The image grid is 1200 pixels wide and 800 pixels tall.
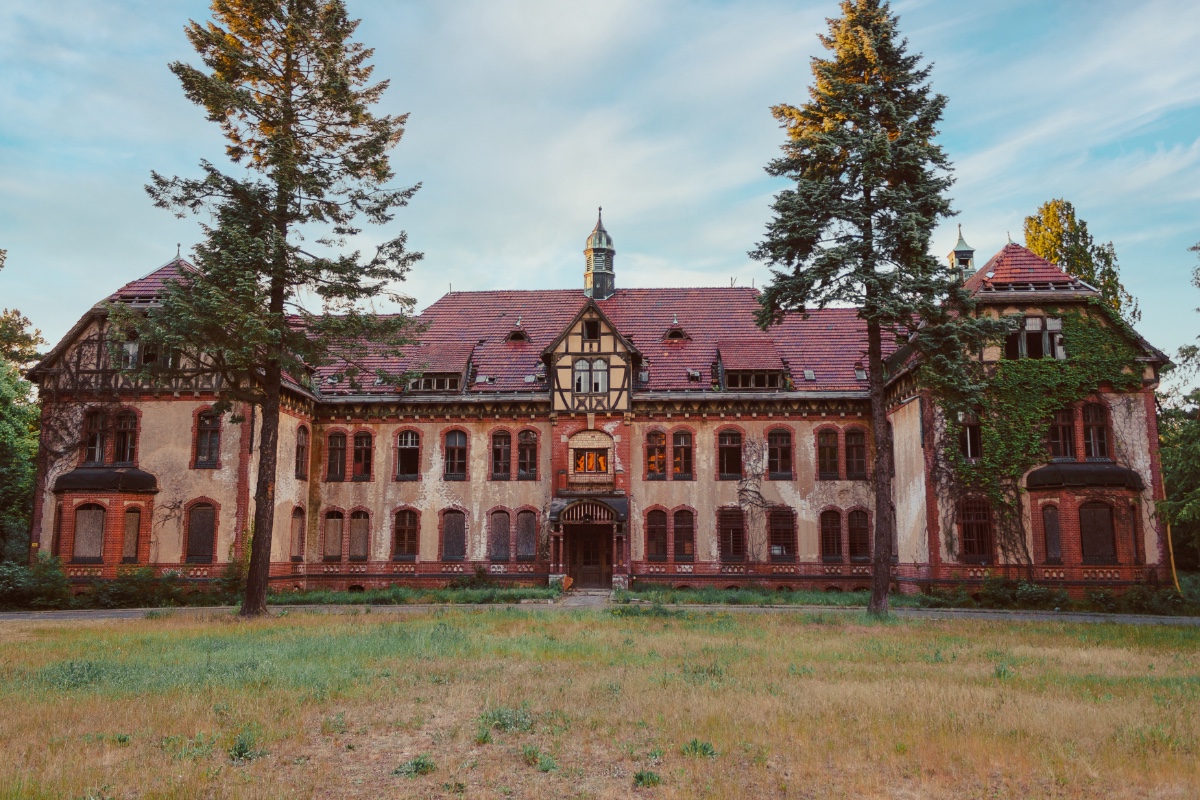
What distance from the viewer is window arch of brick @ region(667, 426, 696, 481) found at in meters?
32.6

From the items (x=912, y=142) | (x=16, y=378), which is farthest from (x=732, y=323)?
(x=16, y=378)

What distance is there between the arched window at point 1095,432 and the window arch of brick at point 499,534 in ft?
64.1

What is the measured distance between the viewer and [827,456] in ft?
106

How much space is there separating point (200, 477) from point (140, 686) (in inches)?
736

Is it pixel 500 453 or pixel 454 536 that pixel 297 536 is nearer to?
pixel 454 536

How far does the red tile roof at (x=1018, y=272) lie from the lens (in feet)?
90.7

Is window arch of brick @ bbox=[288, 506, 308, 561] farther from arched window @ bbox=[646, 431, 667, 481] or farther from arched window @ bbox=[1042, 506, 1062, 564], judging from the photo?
arched window @ bbox=[1042, 506, 1062, 564]

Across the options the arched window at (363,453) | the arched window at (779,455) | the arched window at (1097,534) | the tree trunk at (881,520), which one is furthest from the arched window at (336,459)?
the arched window at (1097,534)

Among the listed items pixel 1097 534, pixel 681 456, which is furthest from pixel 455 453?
pixel 1097 534

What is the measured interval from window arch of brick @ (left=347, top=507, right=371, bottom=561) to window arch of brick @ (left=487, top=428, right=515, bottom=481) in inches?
197

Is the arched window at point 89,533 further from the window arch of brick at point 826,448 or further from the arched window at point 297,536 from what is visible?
the window arch of brick at point 826,448

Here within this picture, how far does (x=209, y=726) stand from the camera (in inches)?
366

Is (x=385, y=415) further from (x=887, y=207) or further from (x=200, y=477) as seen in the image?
(x=887, y=207)

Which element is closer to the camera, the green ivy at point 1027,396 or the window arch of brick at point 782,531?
the green ivy at point 1027,396
